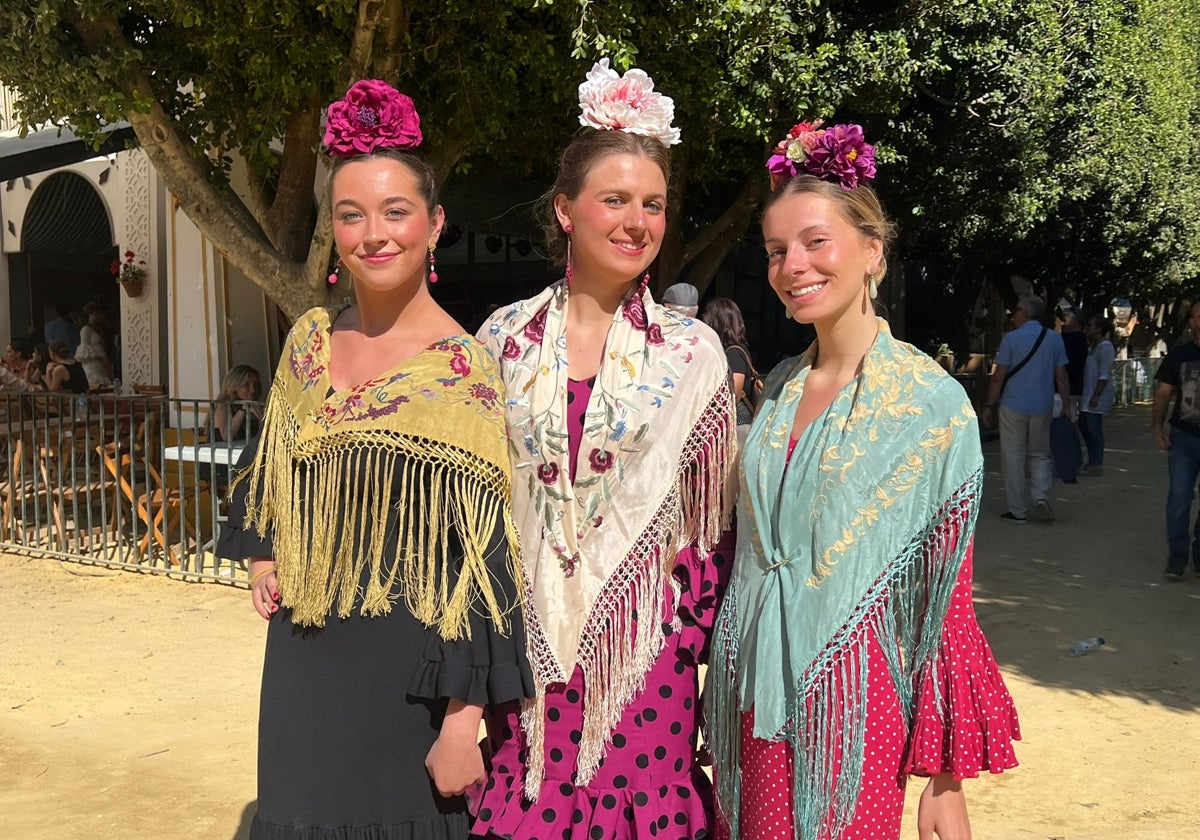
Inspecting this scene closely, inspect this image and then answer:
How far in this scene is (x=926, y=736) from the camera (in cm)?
207

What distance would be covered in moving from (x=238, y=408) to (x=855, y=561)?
6.83m

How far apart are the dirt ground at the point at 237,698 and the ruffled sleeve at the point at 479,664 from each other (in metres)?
2.27

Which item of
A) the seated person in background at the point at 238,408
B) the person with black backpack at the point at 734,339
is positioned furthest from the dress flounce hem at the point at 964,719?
the seated person in background at the point at 238,408

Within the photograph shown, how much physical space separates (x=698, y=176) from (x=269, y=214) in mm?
4331

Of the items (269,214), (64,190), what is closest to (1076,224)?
(269,214)

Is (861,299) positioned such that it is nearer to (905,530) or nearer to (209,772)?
(905,530)

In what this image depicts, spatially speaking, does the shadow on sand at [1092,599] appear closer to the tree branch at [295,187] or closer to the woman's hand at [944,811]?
the woman's hand at [944,811]

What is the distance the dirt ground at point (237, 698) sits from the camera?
417cm

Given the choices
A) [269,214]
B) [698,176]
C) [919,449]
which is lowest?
[919,449]

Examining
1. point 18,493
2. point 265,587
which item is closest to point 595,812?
point 265,587

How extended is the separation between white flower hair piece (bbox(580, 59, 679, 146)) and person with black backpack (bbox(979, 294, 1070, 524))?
304 inches

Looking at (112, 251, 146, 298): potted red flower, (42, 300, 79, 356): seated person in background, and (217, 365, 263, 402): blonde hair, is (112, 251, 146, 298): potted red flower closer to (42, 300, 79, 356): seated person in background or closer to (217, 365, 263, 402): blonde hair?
(42, 300, 79, 356): seated person in background

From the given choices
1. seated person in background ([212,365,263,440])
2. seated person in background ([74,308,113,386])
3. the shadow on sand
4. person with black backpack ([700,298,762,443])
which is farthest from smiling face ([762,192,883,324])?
seated person in background ([74,308,113,386])

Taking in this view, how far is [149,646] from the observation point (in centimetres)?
636
